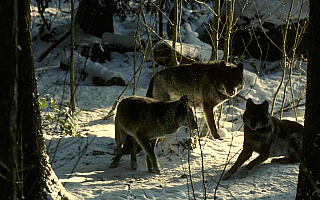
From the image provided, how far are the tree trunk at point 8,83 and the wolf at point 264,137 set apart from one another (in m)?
3.96

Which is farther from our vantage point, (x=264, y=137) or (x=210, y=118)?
(x=210, y=118)

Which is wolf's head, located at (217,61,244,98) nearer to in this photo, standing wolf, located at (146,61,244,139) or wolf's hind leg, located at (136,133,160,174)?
standing wolf, located at (146,61,244,139)

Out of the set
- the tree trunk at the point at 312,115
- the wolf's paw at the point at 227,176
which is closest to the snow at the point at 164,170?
the wolf's paw at the point at 227,176


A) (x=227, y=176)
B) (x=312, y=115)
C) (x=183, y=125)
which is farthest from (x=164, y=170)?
(x=312, y=115)

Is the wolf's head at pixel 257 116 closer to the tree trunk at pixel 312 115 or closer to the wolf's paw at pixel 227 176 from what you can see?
the wolf's paw at pixel 227 176

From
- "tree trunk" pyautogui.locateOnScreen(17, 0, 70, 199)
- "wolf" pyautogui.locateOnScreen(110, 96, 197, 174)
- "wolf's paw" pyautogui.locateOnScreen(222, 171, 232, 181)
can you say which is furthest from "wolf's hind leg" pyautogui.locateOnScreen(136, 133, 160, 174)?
"tree trunk" pyautogui.locateOnScreen(17, 0, 70, 199)

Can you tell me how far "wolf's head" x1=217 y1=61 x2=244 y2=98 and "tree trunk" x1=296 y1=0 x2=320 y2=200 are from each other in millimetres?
4560

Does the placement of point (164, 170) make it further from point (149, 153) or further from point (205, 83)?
point (205, 83)

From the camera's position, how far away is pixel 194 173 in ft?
23.4

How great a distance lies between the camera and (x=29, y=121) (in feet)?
15.6

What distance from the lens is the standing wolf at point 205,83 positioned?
927 centimetres

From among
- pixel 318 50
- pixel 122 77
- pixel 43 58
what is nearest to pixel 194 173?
pixel 318 50

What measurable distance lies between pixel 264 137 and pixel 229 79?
2.51 meters

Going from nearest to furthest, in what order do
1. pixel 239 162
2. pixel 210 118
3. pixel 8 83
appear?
1. pixel 8 83
2. pixel 239 162
3. pixel 210 118
